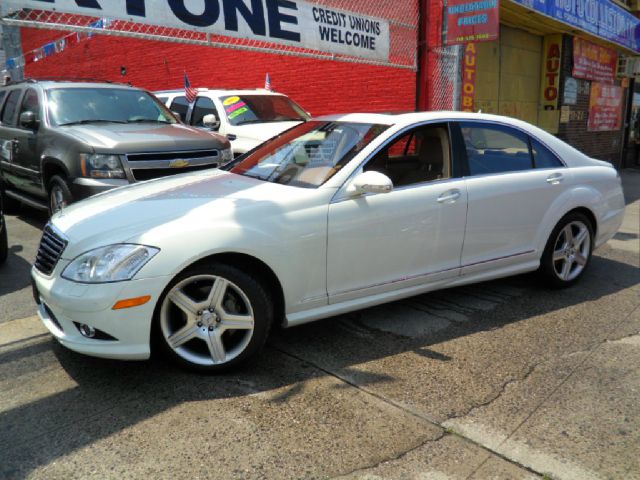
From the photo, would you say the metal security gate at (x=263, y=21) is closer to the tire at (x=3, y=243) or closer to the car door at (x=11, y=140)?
the car door at (x=11, y=140)

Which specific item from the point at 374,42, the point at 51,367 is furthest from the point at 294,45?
the point at 51,367

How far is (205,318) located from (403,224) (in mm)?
1495

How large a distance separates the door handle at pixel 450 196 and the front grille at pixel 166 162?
10.4ft

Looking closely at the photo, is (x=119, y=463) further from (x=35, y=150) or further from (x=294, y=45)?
(x=294, y=45)

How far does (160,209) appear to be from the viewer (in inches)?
132

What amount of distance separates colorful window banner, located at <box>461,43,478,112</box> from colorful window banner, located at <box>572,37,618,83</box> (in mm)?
4876

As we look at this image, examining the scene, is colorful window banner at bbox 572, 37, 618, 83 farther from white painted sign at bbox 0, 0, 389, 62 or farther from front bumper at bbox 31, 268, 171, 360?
front bumper at bbox 31, 268, 171, 360

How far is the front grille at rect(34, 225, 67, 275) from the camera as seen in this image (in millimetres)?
3252

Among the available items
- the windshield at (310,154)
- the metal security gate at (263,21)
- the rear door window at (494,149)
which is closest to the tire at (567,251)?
the rear door window at (494,149)

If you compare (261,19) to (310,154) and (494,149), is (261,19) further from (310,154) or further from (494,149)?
(494,149)

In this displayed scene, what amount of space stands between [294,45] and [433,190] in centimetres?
391

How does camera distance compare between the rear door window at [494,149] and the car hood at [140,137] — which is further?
the car hood at [140,137]

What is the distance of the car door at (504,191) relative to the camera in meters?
4.28

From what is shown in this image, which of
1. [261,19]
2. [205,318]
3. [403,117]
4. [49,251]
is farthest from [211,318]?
[261,19]
